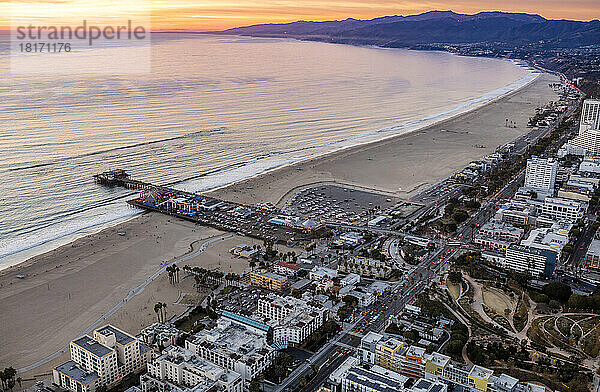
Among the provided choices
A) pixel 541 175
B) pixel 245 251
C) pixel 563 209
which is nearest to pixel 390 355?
pixel 245 251

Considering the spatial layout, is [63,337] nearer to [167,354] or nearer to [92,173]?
[167,354]

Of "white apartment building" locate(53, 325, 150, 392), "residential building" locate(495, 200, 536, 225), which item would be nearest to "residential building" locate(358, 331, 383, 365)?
"white apartment building" locate(53, 325, 150, 392)

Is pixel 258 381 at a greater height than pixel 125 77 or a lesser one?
lesser

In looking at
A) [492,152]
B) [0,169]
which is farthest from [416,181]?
[0,169]

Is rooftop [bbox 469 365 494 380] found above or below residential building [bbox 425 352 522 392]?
above

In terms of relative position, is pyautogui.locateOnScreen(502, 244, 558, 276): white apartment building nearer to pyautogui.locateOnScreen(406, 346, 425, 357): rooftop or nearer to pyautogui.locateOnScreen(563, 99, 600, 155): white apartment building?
pyautogui.locateOnScreen(406, 346, 425, 357): rooftop
